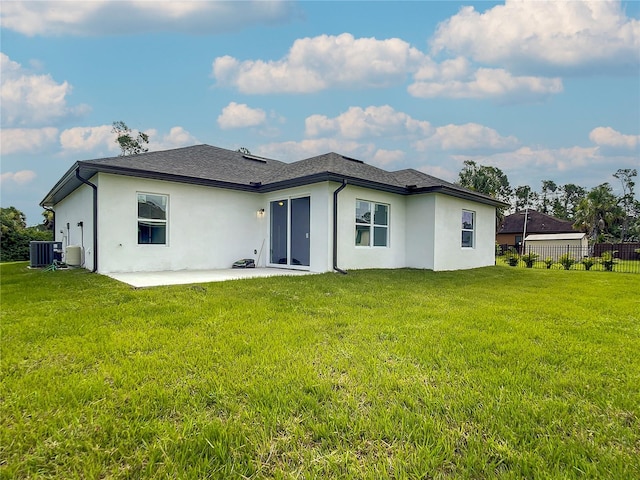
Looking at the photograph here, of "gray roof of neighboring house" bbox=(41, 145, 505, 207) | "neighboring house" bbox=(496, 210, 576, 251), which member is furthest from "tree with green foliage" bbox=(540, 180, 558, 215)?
"gray roof of neighboring house" bbox=(41, 145, 505, 207)

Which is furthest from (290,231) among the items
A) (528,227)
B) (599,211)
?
(528,227)

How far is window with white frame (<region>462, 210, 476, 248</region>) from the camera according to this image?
12.6 m

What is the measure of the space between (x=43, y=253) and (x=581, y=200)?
124 feet

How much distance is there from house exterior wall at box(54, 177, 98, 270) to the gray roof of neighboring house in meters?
0.41

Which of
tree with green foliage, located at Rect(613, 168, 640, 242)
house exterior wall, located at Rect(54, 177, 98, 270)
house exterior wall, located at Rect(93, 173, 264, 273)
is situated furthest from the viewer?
tree with green foliage, located at Rect(613, 168, 640, 242)

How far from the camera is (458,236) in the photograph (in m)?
12.1

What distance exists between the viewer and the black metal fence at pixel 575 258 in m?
14.4

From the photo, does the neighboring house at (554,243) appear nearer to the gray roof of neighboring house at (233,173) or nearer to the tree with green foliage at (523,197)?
the tree with green foliage at (523,197)

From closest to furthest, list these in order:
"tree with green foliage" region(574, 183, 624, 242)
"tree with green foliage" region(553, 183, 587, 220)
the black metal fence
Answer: the black metal fence
"tree with green foliage" region(574, 183, 624, 242)
"tree with green foliage" region(553, 183, 587, 220)

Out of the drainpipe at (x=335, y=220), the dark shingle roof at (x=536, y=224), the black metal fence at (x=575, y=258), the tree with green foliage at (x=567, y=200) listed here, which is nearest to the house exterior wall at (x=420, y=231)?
the drainpipe at (x=335, y=220)

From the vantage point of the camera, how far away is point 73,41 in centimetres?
1233

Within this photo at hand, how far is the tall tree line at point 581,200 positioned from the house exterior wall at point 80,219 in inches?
1060

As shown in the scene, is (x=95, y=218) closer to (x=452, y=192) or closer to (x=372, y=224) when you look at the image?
(x=372, y=224)

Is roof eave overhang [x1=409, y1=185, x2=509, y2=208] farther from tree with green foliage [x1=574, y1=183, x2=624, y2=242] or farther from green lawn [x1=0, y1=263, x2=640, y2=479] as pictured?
tree with green foliage [x1=574, y1=183, x2=624, y2=242]
